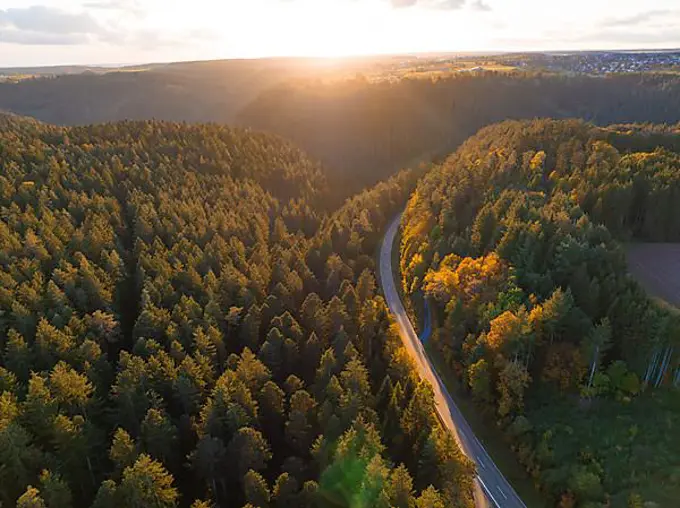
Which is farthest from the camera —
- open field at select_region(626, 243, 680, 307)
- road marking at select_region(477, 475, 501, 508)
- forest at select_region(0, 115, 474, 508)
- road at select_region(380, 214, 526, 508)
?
open field at select_region(626, 243, 680, 307)

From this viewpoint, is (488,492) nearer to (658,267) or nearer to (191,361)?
(191,361)

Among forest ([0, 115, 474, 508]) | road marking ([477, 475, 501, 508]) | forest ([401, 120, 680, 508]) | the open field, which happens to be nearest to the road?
road marking ([477, 475, 501, 508])

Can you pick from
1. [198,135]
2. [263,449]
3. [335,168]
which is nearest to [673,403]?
[263,449]

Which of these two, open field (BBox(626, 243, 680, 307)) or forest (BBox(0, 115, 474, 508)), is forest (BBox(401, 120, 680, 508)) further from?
forest (BBox(0, 115, 474, 508))

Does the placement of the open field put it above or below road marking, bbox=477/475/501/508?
above

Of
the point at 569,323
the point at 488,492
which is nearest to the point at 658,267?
the point at 569,323

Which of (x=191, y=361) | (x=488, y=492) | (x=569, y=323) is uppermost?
(x=191, y=361)
